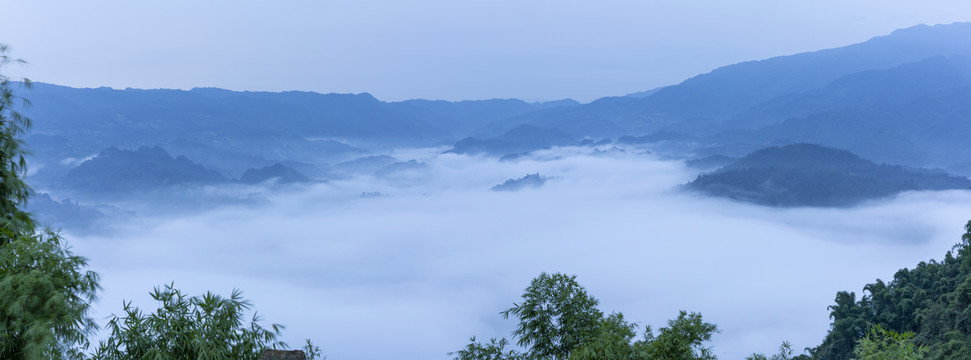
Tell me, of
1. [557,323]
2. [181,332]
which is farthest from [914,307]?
[181,332]

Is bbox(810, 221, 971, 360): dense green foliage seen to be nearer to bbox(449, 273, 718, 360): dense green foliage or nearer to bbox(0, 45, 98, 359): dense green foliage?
bbox(449, 273, 718, 360): dense green foliage

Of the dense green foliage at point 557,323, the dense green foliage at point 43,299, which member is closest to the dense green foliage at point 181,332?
the dense green foliage at point 43,299

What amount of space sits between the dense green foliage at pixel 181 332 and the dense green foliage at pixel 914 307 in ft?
107

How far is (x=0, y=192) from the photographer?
15547 millimetres

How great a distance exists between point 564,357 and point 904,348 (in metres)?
7.62

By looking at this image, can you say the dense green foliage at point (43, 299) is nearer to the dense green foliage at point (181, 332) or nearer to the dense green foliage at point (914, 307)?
the dense green foliage at point (181, 332)

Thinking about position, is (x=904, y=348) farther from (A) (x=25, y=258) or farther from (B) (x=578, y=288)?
(A) (x=25, y=258)

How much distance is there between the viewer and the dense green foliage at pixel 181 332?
10062mm

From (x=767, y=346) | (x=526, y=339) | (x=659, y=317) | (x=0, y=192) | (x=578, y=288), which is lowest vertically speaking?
(x=526, y=339)

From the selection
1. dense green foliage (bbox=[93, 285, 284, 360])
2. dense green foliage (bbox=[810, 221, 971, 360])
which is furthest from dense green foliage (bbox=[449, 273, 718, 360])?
dense green foliage (bbox=[810, 221, 971, 360])

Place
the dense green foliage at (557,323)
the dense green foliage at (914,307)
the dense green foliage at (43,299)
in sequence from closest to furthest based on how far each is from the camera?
the dense green foliage at (43,299), the dense green foliage at (557,323), the dense green foliage at (914,307)

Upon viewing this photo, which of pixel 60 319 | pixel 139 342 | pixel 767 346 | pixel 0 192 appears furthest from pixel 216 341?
pixel 767 346

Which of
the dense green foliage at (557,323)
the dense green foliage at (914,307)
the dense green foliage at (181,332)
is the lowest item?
the dense green foliage at (181,332)

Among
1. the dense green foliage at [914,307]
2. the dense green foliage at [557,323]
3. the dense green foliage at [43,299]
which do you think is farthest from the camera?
the dense green foliage at [914,307]
